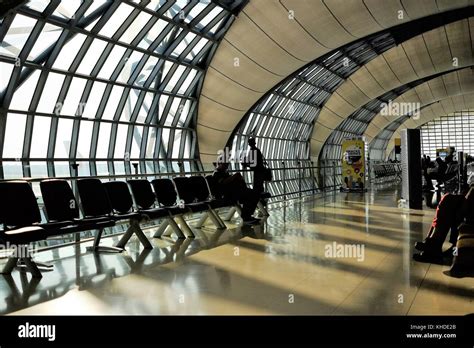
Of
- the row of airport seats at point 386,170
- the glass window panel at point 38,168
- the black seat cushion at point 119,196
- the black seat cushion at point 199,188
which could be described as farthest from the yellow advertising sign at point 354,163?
the black seat cushion at point 119,196

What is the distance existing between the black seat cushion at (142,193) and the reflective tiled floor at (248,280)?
652mm

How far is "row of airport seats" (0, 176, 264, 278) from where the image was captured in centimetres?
598

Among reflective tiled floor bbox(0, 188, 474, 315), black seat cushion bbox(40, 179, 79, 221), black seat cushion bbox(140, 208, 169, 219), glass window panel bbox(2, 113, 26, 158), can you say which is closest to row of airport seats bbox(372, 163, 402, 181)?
glass window panel bbox(2, 113, 26, 158)

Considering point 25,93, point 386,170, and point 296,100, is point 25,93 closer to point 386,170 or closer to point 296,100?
point 386,170

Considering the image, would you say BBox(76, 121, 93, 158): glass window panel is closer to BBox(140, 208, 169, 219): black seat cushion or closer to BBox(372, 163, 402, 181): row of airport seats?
BBox(140, 208, 169, 219): black seat cushion

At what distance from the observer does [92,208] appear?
7.44 meters

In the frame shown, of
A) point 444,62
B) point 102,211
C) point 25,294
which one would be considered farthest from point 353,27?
point 25,294

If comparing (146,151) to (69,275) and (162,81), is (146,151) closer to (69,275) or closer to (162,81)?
(162,81)

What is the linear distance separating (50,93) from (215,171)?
10504mm

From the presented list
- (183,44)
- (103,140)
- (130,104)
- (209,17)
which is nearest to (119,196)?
(103,140)

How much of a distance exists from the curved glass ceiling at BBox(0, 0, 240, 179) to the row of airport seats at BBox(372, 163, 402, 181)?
459 inches

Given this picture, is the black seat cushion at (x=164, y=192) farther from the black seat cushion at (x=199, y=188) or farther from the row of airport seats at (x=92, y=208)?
the black seat cushion at (x=199, y=188)

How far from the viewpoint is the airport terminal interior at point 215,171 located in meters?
5.17

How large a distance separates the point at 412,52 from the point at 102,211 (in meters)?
36.4
